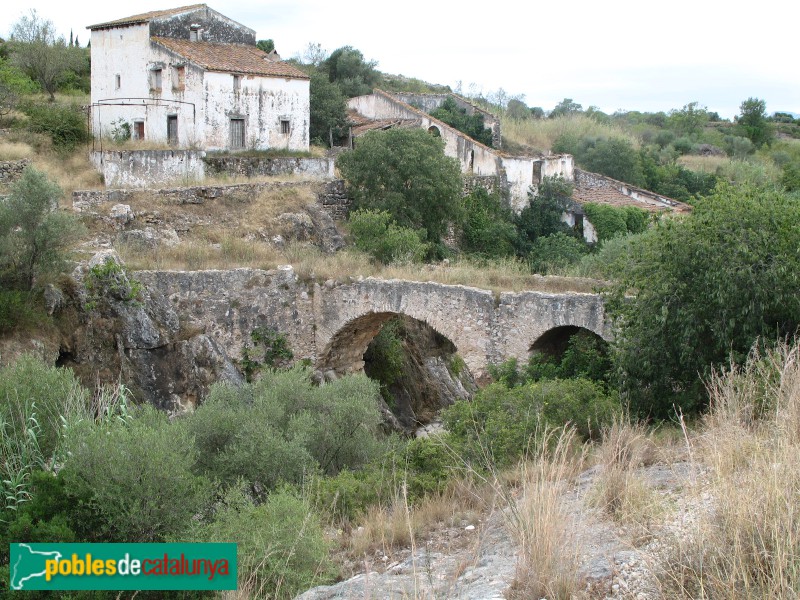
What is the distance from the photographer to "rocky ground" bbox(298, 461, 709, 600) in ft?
15.1

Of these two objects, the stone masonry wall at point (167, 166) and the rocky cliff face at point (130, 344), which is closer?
the rocky cliff face at point (130, 344)

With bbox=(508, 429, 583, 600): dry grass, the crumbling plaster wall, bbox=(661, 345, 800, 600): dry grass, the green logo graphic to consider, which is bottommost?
the green logo graphic

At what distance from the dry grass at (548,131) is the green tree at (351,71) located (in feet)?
21.8

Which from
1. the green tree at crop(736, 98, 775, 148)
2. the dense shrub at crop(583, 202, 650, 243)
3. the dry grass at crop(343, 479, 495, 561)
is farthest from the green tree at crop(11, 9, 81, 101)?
the green tree at crop(736, 98, 775, 148)

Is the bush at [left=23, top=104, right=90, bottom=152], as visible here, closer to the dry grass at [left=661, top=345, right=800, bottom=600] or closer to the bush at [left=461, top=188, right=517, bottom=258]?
the bush at [left=461, top=188, right=517, bottom=258]

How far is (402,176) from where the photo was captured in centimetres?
2270

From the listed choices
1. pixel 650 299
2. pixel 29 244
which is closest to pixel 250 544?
pixel 650 299

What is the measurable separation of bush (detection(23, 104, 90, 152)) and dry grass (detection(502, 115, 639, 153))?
65.6ft

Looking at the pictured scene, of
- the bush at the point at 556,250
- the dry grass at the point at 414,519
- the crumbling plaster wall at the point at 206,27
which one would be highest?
the crumbling plaster wall at the point at 206,27

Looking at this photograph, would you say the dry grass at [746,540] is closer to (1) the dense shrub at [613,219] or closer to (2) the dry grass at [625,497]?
(2) the dry grass at [625,497]

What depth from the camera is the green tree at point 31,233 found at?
1327 cm

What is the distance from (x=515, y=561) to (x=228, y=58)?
68.5ft

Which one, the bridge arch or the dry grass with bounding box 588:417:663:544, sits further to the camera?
the bridge arch

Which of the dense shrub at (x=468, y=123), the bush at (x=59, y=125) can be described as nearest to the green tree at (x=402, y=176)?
the bush at (x=59, y=125)
